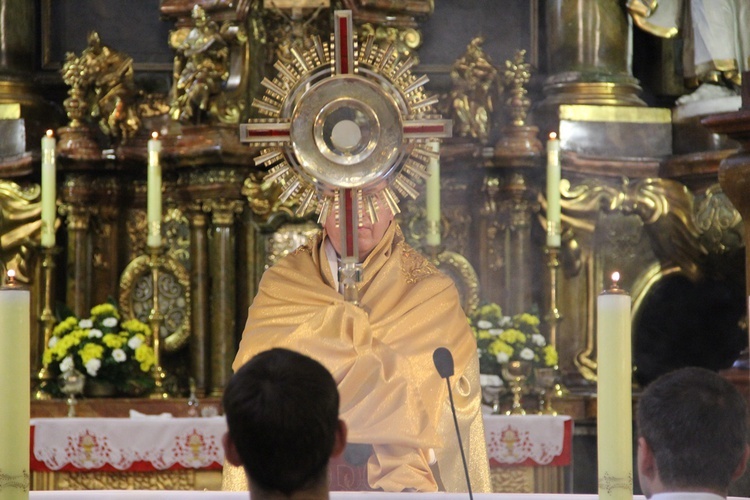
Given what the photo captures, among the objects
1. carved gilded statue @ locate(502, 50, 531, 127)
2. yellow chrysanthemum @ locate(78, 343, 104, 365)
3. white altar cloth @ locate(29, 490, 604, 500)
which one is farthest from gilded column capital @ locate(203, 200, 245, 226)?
white altar cloth @ locate(29, 490, 604, 500)

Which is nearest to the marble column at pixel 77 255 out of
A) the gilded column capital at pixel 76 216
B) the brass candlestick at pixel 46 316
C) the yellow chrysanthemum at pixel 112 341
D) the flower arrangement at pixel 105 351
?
the gilded column capital at pixel 76 216

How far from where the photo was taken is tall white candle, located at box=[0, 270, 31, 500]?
2.35 metres

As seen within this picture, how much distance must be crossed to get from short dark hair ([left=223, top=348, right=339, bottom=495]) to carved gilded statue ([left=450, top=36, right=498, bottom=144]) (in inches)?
207

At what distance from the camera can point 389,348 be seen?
3.99 metres

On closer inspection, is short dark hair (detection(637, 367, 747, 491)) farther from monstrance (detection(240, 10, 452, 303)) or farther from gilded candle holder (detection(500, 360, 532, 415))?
gilded candle holder (detection(500, 360, 532, 415))

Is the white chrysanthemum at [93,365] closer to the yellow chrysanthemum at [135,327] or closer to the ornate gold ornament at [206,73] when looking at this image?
the yellow chrysanthemum at [135,327]

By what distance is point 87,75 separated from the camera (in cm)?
739

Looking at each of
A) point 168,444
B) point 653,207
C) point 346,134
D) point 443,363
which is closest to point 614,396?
point 443,363

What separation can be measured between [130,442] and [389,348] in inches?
99.3

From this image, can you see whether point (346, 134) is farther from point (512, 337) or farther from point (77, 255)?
point (77, 255)

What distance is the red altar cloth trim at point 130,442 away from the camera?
6.13 meters

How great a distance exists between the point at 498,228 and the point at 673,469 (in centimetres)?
518

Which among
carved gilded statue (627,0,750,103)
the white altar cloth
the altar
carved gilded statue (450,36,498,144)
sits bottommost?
the altar

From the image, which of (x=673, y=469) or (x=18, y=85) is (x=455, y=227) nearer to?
(x=18, y=85)
